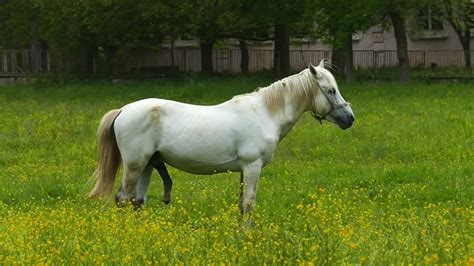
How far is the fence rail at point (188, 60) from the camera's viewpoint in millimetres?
48000

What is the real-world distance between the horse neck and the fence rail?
3541 cm

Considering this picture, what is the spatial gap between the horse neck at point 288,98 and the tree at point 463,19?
90.6ft

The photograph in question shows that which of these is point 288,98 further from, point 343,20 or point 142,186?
point 343,20

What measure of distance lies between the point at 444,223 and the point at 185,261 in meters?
2.88

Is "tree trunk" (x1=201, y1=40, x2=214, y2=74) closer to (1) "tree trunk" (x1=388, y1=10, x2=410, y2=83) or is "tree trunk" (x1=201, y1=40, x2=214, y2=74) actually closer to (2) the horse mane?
(1) "tree trunk" (x1=388, y1=10, x2=410, y2=83)

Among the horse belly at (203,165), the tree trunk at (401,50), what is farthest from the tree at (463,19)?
the horse belly at (203,165)

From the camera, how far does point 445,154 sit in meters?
17.9

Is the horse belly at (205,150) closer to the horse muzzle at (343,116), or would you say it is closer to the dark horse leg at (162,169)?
the dark horse leg at (162,169)

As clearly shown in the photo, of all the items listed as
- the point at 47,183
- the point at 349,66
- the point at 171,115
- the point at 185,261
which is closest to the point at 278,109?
the point at 171,115

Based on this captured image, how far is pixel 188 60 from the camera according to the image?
169 ft

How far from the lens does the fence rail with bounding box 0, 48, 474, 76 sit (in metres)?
48.0

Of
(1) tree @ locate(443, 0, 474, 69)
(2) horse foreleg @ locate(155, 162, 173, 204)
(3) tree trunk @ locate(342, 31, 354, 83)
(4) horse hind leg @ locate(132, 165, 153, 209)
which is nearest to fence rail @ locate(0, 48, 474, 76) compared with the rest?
(1) tree @ locate(443, 0, 474, 69)

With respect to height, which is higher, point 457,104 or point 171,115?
point 171,115

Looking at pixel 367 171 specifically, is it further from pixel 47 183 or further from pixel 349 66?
pixel 349 66
